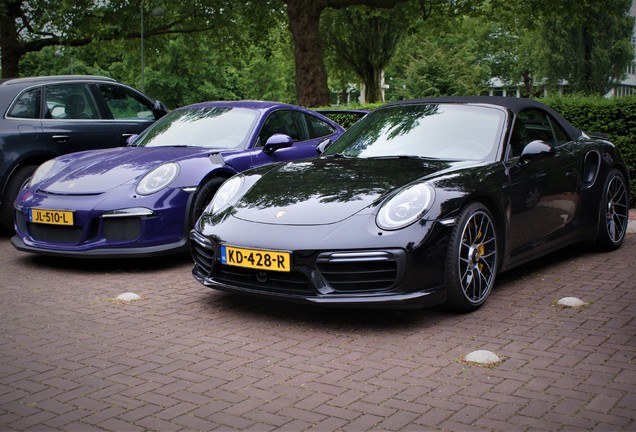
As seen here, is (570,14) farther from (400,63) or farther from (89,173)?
(400,63)

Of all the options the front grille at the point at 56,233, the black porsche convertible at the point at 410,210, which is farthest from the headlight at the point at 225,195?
the front grille at the point at 56,233

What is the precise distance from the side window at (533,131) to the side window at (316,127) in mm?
2726

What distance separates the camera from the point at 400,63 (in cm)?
5106

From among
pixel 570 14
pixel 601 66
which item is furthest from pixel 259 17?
pixel 601 66

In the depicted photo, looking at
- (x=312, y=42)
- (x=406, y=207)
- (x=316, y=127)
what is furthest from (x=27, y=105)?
(x=312, y=42)

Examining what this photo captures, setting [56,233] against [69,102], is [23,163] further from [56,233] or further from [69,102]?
[56,233]

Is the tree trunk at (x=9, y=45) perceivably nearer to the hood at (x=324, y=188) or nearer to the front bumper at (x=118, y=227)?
the front bumper at (x=118, y=227)

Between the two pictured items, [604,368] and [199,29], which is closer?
[604,368]

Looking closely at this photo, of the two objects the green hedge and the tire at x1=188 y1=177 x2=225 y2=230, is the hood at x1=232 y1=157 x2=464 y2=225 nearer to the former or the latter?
the tire at x1=188 y1=177 x2=225 y2=230

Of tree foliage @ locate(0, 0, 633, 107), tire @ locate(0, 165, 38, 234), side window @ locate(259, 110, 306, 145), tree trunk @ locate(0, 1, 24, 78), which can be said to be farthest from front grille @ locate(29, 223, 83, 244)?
tree trunk @ locate(0, 1, 24, 78)

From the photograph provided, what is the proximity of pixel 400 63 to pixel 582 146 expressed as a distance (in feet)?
148

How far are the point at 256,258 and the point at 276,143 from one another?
251cm

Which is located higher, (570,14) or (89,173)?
(570,14)

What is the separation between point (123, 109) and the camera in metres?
9.95
